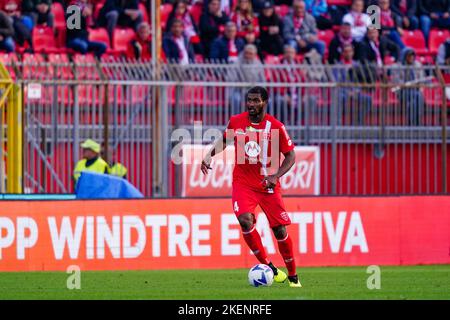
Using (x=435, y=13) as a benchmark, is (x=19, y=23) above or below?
below

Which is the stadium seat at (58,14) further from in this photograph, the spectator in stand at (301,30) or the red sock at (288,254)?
the red sock at (288,254)

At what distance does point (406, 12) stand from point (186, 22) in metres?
5.79

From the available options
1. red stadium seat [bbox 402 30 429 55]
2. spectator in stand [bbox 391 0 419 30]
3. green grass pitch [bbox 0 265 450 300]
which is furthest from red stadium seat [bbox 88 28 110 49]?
green grass pitch [bbox 0 265 450 300]

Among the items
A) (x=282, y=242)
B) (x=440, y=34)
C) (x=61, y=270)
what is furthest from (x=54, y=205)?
(x=440, y=34)

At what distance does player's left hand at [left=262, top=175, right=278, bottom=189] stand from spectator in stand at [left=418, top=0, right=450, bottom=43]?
15.2m

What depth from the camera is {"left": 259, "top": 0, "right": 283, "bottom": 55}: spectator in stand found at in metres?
26.6

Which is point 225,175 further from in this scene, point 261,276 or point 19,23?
point 261,276

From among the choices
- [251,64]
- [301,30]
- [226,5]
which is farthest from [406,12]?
[251,64]

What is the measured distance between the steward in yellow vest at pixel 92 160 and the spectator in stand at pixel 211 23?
4.93m

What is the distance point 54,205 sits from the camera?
18891mm

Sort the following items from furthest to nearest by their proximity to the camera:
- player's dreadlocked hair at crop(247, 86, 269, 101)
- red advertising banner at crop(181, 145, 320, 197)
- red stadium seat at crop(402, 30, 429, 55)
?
red stadium seat at crop(402, 30, 429, 55) < red advertising banner at crop(181, 145, 320, 197) < player's dreadlocked hair at crop(247, 86, 269, 101)

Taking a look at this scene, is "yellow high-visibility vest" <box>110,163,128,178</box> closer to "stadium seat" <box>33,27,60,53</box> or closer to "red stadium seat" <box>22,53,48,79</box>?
"red stadium seat" <box>22,53,48,79</box>

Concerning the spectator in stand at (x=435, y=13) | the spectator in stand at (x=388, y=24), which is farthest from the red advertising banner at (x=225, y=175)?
the spectator in stand at (x=435, y=13)

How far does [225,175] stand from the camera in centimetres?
2403
